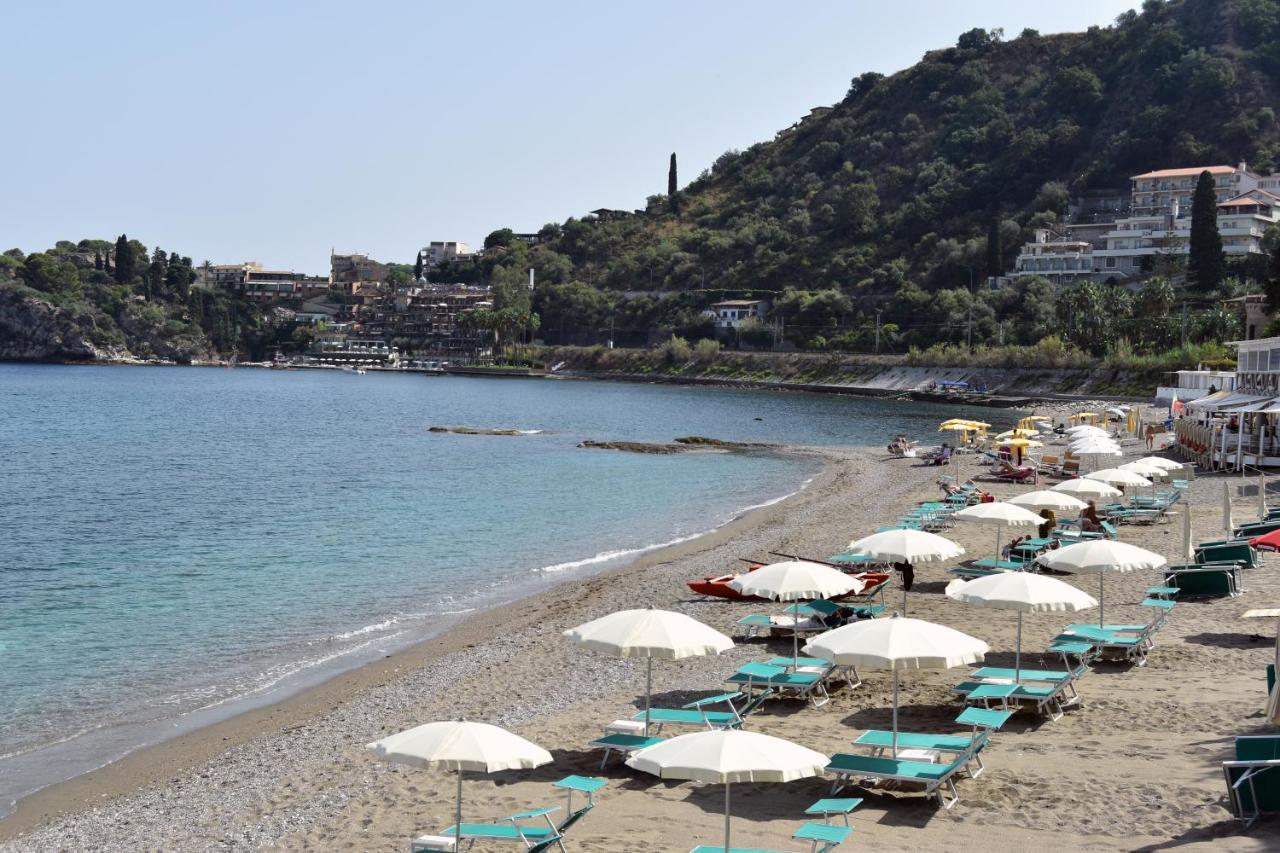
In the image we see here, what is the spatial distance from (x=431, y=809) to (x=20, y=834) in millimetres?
4311

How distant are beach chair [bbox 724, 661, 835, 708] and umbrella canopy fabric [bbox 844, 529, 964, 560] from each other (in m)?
3.39

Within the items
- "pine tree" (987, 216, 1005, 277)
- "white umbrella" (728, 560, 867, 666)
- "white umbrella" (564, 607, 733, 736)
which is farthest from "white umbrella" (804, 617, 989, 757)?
"pine tree" (987, 216, 1005, 277)

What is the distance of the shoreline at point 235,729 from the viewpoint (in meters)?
13.6

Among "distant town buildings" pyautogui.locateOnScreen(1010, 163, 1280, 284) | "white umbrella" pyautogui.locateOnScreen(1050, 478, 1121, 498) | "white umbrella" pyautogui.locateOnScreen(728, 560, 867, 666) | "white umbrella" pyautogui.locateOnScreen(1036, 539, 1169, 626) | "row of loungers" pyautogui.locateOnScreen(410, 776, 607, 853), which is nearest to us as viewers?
"row of loungers" pyautogui.locateOnScreen(410, 776, 607, 853)

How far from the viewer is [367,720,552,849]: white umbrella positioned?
9.72 meters

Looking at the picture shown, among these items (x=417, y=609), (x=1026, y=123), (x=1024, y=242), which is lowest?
(x=417, y=609)

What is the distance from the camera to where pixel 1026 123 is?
178000mm

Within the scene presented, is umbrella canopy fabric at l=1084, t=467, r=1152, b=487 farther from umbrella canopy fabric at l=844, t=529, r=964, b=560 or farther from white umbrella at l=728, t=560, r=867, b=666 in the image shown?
white umbrella at l=728, t=560, r=867, b=666

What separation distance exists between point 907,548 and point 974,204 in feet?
489

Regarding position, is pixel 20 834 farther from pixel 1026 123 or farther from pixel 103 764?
pixel 1026 123

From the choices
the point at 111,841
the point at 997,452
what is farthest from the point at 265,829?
the point at 997,452

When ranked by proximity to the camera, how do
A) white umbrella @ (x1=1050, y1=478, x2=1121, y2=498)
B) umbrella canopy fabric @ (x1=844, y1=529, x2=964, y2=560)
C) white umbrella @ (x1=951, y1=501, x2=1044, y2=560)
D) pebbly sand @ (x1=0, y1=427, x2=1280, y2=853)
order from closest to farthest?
pebbly sand @ (x1=0, y1=427, x2=1280, y2=853) → umbrella canopy fabric @ (x1=844, y1=529, x2=964, y2=560) → white umbrella @ (x1=951, y1=501, x2=1044, y2=560) → white umbrella @ (x1=1050, y1=478, x2=1121, y2=498)

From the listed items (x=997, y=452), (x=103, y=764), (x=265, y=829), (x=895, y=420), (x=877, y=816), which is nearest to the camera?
(x=877, y=816)

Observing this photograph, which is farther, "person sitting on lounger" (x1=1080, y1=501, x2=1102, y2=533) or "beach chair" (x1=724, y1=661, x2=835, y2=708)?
"person sitting on lounger" (x1=1080, y1=501, x2=1102, y2=533)
